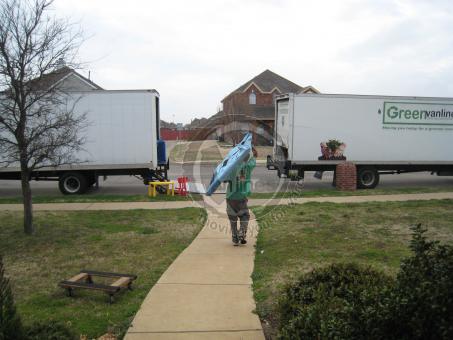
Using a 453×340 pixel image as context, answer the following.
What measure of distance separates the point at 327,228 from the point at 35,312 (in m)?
6.11

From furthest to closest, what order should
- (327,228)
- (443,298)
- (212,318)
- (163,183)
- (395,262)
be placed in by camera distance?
1. (163,183)
2. (327,228)
3. (395,262)
4. (212,318)
5. (443,298)

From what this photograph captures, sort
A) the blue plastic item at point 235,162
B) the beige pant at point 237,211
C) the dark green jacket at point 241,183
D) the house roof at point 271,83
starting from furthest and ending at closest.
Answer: the house roof at point 271,83
the beige pant at point 237,211
the dark green jacket at point 241,183
the blue plastic item at point 235,162

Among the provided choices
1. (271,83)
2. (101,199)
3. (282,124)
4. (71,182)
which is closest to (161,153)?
(101,199)

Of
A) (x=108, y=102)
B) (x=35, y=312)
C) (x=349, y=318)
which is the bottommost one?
(x=35, y=312)

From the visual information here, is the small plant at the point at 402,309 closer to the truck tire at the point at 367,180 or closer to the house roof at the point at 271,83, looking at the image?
the truck tire at the point at 367,180

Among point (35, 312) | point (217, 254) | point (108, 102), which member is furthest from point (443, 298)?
point (108, 102)

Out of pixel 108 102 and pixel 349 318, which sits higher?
pixel 108 102

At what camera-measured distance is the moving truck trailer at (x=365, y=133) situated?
15.9 metres

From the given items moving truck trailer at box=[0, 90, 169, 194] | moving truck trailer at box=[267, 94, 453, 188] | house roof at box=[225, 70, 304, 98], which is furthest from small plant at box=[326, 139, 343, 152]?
house roof at box=[225, 70, 304, 98]

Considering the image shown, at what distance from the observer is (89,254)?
728cm

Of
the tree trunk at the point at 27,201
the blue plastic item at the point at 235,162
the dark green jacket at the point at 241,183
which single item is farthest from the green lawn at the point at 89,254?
the blue plastic item at the point at 235,162

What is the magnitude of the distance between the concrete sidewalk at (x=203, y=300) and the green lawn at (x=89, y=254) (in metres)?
0.21

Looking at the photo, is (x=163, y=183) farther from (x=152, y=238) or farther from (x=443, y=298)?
(x=443, y=298)

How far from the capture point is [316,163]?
16.1 metres
